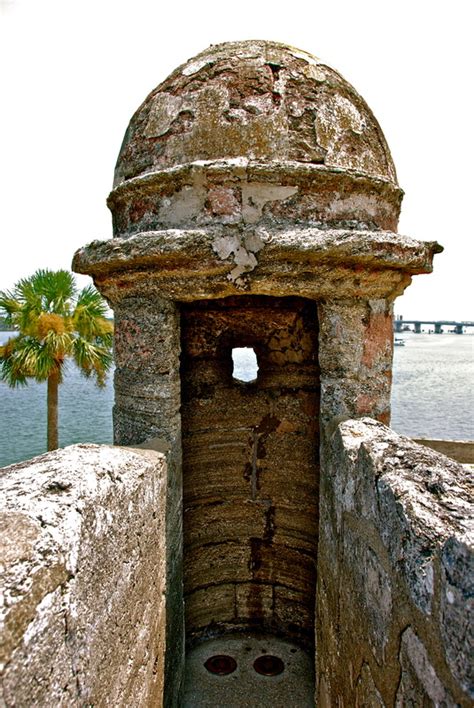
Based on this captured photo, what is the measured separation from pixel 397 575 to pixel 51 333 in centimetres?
825

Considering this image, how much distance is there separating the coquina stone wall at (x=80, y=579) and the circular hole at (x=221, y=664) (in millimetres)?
1437

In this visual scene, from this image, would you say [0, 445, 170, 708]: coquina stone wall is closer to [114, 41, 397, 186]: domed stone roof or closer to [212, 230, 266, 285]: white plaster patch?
[212, 230, 266, 285]: white plaster patch

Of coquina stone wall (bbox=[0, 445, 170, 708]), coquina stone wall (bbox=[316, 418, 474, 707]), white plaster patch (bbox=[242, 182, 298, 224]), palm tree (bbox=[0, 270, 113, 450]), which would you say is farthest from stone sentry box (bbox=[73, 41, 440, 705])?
palm tree (bbox=[0, 270, 113, 450])

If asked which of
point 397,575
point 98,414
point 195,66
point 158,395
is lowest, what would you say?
point 98,414

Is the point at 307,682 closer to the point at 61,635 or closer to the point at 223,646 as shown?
the point at 223,646

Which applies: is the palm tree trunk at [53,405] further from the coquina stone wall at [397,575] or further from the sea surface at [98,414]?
the coquina stone wall at [397,575]

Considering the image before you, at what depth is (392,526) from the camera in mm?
1688

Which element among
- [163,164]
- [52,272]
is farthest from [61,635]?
[52,272]

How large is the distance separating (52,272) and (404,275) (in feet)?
25.4

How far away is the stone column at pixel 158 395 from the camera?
299cm

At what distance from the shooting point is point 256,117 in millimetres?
2914

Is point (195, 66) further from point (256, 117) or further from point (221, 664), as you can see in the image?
point (221, 664)

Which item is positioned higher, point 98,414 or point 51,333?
point 51,333

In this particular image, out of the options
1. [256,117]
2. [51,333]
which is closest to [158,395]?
[256,117]
